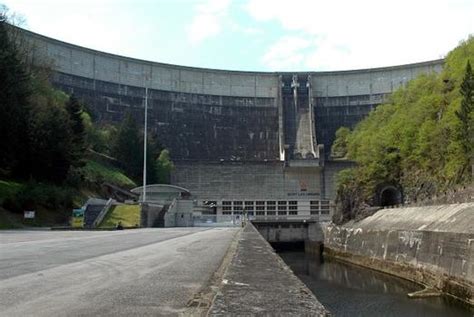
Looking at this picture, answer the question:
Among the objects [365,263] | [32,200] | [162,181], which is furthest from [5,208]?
[162,181]

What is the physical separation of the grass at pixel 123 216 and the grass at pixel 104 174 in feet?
31.5

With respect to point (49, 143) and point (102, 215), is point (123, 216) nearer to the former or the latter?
point (102, 215)

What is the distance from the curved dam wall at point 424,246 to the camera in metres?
17.3

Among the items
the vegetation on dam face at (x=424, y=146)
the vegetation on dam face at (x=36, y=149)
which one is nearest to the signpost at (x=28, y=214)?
the vegetation on dam face at (x=36, y=149)

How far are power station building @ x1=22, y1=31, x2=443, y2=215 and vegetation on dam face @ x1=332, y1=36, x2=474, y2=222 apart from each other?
13129 millimetres

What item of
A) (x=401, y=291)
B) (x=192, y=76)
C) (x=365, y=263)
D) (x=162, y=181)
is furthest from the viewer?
(x=192, y=76)

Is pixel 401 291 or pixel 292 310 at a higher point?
pixel 292 310

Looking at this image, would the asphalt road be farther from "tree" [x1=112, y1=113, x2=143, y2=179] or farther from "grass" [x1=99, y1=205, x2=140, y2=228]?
"tree" [x1=112, y1=113, x2=143, y2=179]

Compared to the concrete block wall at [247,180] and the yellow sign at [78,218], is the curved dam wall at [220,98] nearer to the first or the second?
the concrete block wall at [247,180]

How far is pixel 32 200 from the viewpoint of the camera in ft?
116

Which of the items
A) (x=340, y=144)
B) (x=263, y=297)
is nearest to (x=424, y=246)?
(x=263, y=297)

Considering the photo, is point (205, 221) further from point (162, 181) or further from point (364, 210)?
point (364, 210)

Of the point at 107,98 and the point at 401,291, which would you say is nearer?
the point at 401,291

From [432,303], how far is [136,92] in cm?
6554
